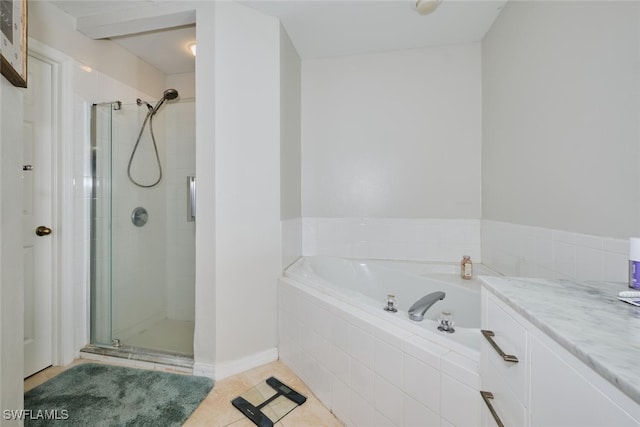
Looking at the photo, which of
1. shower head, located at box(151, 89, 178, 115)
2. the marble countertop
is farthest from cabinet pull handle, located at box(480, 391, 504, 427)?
shower head, located at box(151, 89, 178, 115)

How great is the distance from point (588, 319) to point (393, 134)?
75.4 inches

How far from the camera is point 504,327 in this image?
0.68m

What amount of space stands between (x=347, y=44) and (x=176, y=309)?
2.63m

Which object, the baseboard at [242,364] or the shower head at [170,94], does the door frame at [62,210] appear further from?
the baseboard at [242,364]

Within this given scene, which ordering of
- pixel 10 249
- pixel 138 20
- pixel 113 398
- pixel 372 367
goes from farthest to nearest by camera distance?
1. pixel 138 20
2. pixel 113 398
3. pixel 372 367
4. pixel 10 249

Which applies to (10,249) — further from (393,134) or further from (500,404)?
(393,134)

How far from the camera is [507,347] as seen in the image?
0.66m

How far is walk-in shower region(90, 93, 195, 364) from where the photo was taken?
74.4 inches

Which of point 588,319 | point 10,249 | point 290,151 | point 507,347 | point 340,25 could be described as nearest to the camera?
point 588,319

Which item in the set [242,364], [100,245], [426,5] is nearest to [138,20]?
[100,245]

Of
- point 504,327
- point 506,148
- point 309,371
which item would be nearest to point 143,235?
point 309,371

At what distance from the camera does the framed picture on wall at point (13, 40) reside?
2.95 feet

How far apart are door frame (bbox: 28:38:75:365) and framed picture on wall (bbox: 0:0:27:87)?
779 millimetres

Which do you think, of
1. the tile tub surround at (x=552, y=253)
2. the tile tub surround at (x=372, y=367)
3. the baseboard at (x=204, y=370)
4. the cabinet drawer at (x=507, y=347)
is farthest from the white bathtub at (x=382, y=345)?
the baseboard at (x=204, y=370)
